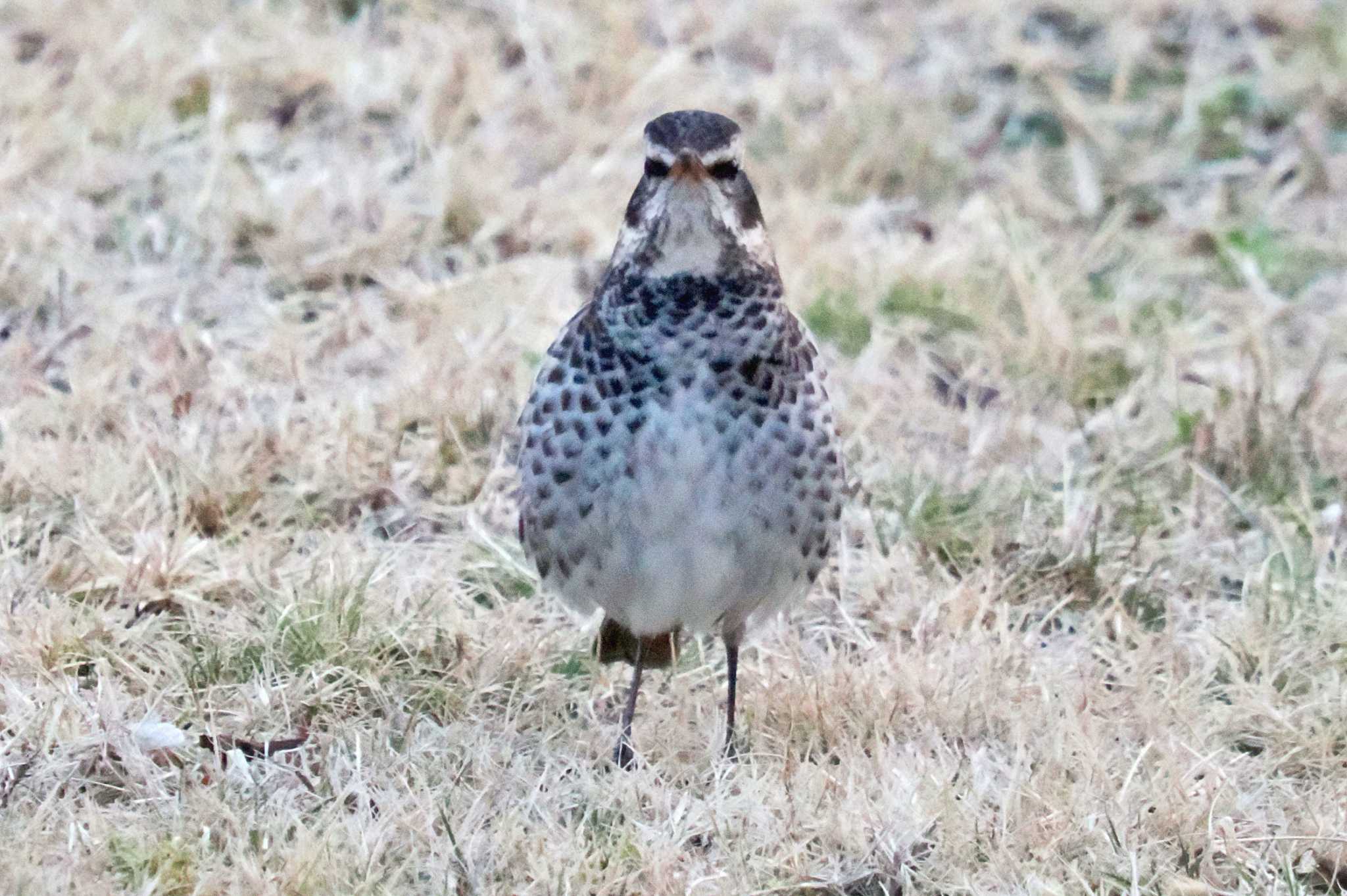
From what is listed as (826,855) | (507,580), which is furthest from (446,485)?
(826,855)

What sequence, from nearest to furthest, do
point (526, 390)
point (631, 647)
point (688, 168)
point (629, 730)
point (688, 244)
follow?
point (688, 168) < point (688, 244) < point (629, 730) < point (631, 647) < point (526, 390)

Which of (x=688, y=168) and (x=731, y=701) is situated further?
(x=731, y=701)

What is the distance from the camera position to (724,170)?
378cm

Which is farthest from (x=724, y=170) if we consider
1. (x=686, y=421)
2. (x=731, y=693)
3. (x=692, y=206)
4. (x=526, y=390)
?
(x=526, y=390)

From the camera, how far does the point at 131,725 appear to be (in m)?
3.85

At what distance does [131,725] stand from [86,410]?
1.38 m

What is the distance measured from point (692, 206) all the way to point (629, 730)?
3.33 ft

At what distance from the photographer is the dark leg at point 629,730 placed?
3916 millimetres

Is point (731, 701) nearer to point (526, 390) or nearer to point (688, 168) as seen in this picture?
point (688, 168)

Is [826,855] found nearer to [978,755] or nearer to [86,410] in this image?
[978,755]

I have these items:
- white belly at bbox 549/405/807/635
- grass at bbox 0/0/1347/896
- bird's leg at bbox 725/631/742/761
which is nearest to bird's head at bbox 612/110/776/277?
white belly at bbox 549/405/807/635

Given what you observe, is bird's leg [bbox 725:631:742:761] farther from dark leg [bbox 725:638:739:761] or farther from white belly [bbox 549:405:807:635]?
white belly [bbox 549:405:807:635]

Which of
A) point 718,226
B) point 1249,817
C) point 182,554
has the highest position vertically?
point 718,226

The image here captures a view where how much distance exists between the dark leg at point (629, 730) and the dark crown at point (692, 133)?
1.03 m
